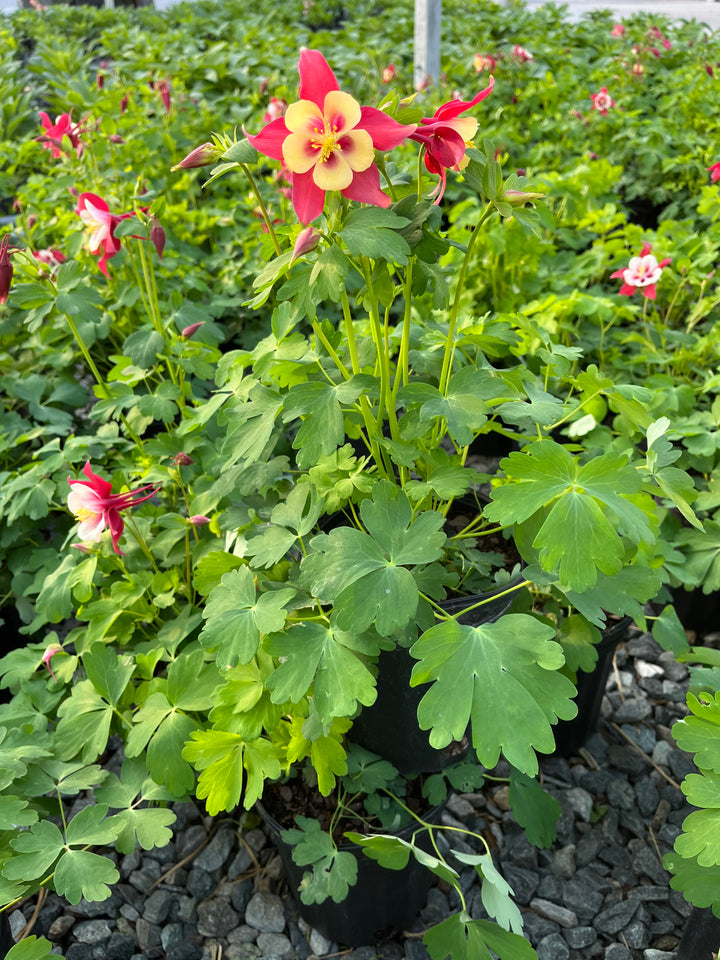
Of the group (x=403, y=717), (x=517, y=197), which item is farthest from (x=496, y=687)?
(x=517, y=197)

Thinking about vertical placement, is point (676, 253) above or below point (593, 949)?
above

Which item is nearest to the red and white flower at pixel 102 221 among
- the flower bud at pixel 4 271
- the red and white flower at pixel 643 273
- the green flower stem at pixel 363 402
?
the flower bud at pixel 4 271

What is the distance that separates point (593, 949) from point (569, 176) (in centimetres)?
237

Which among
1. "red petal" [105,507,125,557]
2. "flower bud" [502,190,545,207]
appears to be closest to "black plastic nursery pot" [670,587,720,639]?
"flower bud" [502,190,545,207]

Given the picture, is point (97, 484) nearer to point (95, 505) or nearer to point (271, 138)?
point (95, 505)

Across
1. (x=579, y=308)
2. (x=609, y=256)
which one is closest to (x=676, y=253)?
(x=609, y=256)

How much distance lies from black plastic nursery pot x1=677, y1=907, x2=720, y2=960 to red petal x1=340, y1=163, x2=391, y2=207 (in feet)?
3.83

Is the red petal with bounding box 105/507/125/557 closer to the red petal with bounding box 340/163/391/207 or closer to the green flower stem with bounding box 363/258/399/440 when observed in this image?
the green flower stem with bounding box 363/258/399/440

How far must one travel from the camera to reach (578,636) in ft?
4.48

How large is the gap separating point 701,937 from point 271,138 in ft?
4.51

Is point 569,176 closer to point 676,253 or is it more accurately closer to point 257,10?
point 676,253

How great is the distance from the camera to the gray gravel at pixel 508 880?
1.43m

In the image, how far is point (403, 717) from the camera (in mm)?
1325

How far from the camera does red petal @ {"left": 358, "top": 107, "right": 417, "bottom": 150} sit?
0.96 meters
